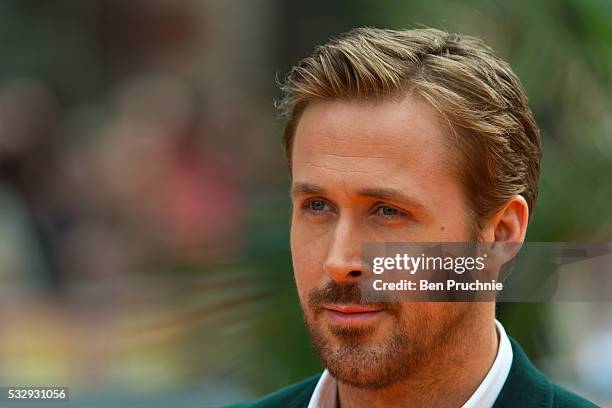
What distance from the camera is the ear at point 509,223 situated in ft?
6.70

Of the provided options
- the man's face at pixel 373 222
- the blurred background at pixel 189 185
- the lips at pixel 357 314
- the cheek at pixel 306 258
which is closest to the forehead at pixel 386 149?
the man's face at pixel 373 222

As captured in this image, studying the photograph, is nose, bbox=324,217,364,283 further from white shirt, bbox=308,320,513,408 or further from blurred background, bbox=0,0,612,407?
blurred background, bbox=0,0,612,407

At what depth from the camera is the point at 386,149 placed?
193cm

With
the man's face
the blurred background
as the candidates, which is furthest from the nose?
the blurred background

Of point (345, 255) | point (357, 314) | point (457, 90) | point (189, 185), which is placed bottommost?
point (189, 185)

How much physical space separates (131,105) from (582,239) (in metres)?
2.09

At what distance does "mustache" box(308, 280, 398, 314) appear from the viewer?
6.23 ft

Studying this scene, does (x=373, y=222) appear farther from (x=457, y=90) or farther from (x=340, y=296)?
(x=457, y=90)

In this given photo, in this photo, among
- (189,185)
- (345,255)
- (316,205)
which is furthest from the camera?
(189,185)

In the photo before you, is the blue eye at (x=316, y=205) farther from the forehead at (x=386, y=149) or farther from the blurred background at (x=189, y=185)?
the blurred background at (x=189, y=185)

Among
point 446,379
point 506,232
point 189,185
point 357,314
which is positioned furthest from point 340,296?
Answer: point 189,185

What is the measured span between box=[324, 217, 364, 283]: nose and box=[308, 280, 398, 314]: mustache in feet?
0.04

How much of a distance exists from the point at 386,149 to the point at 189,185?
6.87ft

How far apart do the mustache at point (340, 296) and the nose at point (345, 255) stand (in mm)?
14
